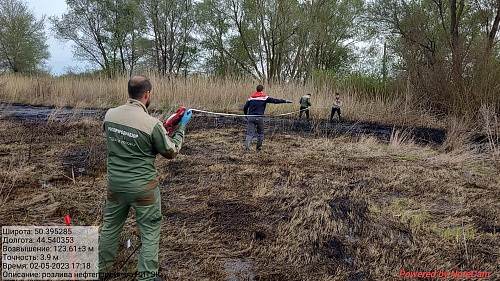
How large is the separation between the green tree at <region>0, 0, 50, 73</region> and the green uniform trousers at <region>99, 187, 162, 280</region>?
3013cm

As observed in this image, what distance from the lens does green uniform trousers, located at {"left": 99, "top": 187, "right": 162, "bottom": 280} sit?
2.31 metres

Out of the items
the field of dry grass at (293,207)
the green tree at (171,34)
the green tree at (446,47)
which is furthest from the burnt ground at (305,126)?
the green tree at (171,34)

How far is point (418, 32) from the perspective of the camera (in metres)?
14.0

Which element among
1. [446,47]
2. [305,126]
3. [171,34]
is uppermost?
[171,34]

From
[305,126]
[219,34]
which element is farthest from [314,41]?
[305,126]

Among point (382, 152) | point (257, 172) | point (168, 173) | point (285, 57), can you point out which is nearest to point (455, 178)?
point (382, 152)

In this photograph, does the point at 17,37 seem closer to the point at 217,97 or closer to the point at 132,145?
the point at 217,97

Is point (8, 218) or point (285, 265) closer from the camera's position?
point (285, 265)

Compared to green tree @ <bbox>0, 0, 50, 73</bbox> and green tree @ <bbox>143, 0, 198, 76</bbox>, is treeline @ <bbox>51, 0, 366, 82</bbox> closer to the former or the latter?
green tree @ <bbox>143, 0, 198, 76</bbox>

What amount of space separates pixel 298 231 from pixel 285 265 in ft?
2.23

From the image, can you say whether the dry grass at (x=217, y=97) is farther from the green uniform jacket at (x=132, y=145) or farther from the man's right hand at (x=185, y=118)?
the green uniform jacket at (x=132, y=145)

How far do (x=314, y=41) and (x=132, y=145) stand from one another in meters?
19.6

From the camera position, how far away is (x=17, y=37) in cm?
2631

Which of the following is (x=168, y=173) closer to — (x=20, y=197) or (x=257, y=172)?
(x=257, y=172)
